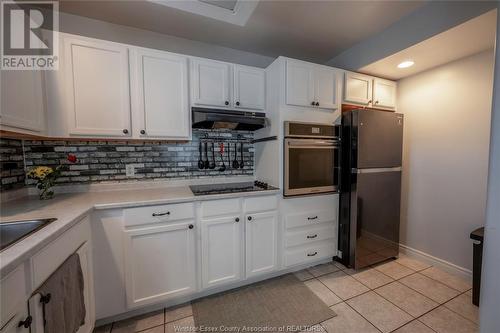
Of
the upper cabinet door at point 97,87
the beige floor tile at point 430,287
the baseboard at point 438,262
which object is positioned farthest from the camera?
the baseboard at point 438,262

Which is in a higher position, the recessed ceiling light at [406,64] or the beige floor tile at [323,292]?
the recessed ceiling light at [406,64]

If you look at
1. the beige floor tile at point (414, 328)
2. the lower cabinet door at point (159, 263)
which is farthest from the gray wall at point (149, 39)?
the beige floor tile at point (414, 328)

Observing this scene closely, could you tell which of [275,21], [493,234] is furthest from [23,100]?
[493,234]

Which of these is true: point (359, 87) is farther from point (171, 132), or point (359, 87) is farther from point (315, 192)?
point (171, 132)

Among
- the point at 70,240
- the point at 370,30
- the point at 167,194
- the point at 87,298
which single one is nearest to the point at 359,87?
the point at 370,30

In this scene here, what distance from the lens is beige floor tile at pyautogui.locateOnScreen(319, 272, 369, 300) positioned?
1.82m

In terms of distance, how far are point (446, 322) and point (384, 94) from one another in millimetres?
2248

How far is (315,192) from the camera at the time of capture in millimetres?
2107

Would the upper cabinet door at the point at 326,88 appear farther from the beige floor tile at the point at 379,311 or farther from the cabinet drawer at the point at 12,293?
the cabinet drawer at the point at 12,293

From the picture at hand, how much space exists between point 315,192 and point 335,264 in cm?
88

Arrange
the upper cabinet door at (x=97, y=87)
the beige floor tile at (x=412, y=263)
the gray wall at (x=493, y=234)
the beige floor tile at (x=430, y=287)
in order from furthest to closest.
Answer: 1. the beige floor tile at (x=412, y=263)
2. the beige floor tile at (x=430, y=287)
3. the upper cabinet door at (x=97, y=87)
4. the gray wall at (x=493, y=234)

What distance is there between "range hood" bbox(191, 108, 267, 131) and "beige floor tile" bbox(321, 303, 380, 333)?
1.70 meters

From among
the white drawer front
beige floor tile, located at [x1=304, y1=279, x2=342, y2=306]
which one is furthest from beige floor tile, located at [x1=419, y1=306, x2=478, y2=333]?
the white drawer front

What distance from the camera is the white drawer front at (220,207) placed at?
5.54 feet
